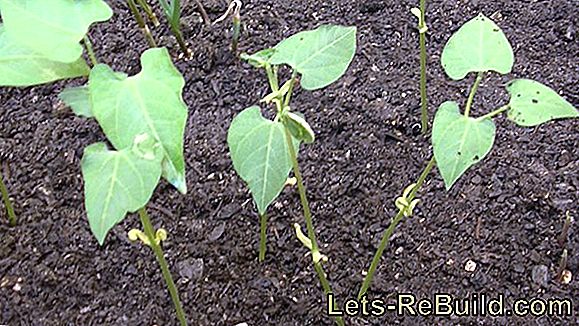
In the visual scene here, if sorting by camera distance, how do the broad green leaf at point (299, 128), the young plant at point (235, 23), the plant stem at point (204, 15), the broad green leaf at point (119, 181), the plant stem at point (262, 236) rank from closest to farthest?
the broad green leaf at point (119, 181) < the broad green leaf at point (299, 128) < the plant stem at point (262, 236) < the young plant at point (235, 23) < the plant stem at point (204, 15)

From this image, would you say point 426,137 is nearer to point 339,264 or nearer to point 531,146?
point 531,146

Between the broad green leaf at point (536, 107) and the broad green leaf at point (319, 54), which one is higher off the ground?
the broad green leaf at point (319, 54)

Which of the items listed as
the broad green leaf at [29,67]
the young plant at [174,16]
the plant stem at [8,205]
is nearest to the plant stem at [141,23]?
the young plant at [174,16]

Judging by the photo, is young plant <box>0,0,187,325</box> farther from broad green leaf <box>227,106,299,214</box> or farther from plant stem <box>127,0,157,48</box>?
plant stem <box>127,0,157,48</box>

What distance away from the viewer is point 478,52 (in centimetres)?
89

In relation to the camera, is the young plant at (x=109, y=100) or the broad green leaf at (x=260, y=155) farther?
the broad green leaf at (x=260, y=155)

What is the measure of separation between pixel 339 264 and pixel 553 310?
28 cm

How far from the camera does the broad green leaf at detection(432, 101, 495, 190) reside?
80cm

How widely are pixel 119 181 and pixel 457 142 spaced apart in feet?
1.12

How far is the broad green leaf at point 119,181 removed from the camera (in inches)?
27.0

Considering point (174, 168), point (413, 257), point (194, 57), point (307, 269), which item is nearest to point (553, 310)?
point (413, 257)

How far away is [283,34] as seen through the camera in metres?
1.37

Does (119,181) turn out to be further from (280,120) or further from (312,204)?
(312,204)

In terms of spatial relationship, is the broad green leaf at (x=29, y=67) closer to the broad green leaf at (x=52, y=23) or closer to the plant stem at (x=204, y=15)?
the broad green leaf at (x=52, y=23)
